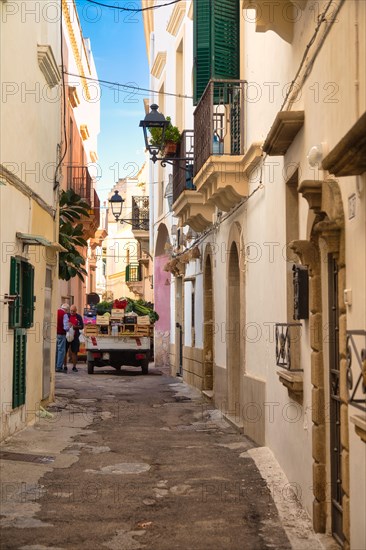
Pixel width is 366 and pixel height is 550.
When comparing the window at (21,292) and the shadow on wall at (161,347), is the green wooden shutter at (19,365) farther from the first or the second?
the shadow on wall at (161,347)

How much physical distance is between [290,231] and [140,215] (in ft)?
83.1

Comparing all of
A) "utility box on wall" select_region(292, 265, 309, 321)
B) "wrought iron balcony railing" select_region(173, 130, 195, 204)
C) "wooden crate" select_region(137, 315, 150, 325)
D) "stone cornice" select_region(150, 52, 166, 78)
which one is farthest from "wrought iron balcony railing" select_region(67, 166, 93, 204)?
"utility box on wall" select_region(292, 265, 309, 321)

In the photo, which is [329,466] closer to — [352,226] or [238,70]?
[352,226]

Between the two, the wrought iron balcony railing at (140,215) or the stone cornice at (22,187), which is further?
the wrought iron balcony railing at (140,215)

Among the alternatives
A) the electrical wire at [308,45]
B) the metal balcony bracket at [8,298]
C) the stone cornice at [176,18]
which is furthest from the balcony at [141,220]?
the electrical wire at [308,45]

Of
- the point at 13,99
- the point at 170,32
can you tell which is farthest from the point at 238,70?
the point at 170,32

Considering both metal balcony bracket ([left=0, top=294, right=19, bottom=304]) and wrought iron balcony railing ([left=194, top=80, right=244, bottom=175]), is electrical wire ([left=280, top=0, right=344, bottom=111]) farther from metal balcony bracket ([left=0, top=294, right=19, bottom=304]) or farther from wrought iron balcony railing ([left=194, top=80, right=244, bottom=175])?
metal balcony bracket ([left=0, top=294, right=19, bottom=304])

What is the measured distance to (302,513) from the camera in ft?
23.6

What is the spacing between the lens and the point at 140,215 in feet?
110

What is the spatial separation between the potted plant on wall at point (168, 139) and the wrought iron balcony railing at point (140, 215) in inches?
611

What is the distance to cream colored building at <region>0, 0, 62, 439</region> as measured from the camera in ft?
34.2

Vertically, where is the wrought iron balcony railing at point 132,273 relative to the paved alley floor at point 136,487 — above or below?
above

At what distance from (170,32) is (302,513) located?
17.2 meters

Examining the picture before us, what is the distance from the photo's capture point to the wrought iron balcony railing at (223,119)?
12133mm
